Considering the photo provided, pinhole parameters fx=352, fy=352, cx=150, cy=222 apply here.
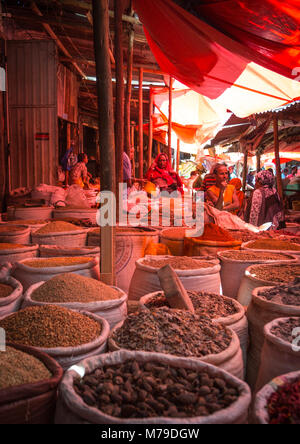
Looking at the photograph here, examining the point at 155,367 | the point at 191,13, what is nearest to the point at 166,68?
the point at 191,13

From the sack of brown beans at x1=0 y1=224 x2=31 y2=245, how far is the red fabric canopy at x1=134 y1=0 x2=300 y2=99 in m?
2.25

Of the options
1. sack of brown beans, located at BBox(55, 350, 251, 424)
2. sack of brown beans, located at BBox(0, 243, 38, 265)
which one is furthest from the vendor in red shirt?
sack of brown beans, located at BBox(55, 350, 251, 424)

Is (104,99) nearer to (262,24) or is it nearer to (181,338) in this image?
(181,338)

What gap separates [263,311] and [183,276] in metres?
0.46

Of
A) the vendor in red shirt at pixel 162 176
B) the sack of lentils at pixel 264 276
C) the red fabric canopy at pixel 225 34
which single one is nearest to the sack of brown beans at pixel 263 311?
the sack of lentils at pixel 264 276

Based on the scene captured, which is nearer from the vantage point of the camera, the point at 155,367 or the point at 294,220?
the point at 155,367

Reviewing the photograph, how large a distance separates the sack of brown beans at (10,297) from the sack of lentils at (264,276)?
1.15 meters

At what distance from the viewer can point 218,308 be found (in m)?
1.55

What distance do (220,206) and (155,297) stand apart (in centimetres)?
248

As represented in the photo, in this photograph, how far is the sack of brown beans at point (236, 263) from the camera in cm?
219

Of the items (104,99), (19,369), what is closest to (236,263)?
(104,99)

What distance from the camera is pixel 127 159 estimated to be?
4.56 m

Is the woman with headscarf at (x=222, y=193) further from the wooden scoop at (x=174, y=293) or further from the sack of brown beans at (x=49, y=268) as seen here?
the wooden scoop at (x=174, y=293)
